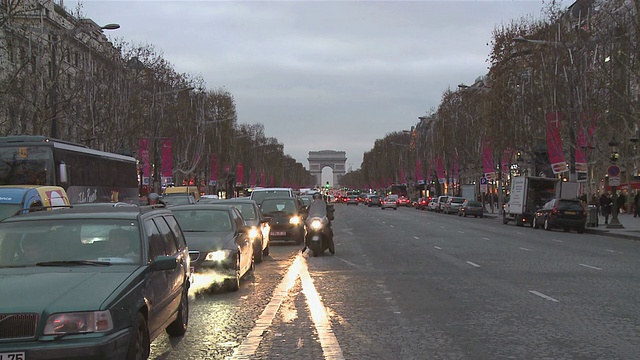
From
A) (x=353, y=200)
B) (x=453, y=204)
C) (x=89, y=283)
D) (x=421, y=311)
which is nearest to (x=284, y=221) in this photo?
(x=421, y=311)

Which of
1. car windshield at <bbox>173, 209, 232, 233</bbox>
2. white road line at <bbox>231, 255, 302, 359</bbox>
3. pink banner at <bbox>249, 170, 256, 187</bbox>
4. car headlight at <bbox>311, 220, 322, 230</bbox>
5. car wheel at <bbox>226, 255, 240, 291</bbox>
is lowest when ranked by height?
white road line at <bbox>231, 255, 302, 359</bbox>

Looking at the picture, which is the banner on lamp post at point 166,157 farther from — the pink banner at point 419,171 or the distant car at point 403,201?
the distant car at point 403,201

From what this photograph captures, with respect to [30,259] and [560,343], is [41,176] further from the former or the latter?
[560,343]

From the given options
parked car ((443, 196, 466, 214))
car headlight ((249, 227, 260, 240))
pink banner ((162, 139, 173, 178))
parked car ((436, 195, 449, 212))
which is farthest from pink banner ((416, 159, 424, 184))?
car headlight ((249, 227, 260, 240))

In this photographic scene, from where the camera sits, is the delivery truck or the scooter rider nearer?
the scooter rider

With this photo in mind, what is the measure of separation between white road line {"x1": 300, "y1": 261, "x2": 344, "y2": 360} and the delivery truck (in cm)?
3102

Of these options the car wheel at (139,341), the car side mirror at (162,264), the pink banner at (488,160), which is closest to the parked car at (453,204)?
the pink banner at (488,160)

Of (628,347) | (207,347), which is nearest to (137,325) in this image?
(207,347)

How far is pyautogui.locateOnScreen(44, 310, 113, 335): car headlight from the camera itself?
5555 mm

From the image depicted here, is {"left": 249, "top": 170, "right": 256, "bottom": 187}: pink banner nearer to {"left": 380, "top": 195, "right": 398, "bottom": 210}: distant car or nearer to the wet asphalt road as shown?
{"left": 380, "top": 195, "right": 398, "bottom": 210}: distant car

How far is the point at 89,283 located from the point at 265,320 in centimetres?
401

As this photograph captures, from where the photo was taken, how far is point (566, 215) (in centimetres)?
3659

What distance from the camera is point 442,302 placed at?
11328 mm

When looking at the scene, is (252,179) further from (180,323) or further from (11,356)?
(11,356)
